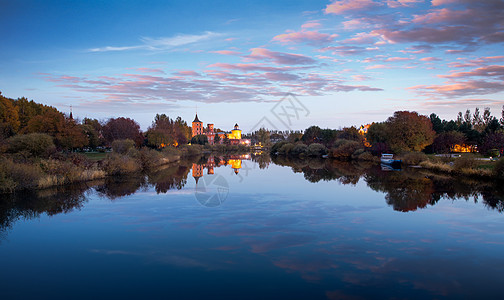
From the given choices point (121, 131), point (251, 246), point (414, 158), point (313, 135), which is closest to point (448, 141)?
point (414, 158)

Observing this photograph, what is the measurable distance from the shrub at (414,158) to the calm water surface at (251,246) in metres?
19.6

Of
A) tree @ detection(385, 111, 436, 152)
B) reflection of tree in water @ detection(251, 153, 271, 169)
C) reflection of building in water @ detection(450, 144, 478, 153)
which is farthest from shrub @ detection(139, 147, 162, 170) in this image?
reflection of building in water @ detection(450, 144, 478, 153)

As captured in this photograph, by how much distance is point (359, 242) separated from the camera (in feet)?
35.6

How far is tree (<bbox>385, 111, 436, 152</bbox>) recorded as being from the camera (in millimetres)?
40344

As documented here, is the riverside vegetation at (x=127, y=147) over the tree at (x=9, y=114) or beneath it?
beneath

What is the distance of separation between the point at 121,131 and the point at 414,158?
39.7 metres

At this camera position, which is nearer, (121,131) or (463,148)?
(463,148)

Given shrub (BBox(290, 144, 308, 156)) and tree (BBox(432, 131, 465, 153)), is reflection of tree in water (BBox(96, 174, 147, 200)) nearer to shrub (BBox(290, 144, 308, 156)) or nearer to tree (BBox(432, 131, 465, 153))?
tree (BBox(432, 131, 465, 153))

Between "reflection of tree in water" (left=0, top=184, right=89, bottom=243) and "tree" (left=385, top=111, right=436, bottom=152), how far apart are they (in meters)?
35.6

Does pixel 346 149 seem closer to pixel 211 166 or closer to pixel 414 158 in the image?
pixel 414 158

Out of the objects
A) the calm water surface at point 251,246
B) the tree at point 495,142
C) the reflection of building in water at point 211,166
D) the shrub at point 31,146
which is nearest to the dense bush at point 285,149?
the reflection of building in water at point 211,166

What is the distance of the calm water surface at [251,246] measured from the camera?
25.5 ft

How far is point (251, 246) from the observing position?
10.5 metres

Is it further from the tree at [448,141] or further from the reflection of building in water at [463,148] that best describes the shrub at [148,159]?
the reflection of building in water at [463,148]
